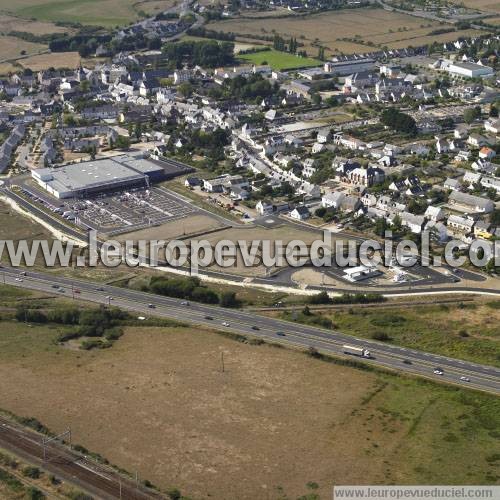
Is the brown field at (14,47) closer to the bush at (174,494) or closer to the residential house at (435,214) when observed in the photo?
the residential house at (435,214)

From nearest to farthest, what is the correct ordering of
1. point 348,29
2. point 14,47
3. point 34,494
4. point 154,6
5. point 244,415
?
1. point 34,494
2. point 244,415
3. point 14,47
4. point 348,29
5. point 154,6

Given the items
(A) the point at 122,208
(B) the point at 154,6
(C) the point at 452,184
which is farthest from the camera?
(B) the point at 154,6

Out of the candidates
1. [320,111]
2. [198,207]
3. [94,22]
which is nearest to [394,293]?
[198,207]

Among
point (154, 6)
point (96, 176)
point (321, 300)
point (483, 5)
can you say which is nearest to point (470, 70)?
point (483, 5)

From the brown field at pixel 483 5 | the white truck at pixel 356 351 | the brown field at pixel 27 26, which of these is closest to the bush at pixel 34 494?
the white truck at pixel 356 351

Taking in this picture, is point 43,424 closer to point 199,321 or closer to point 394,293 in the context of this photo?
point 199,321

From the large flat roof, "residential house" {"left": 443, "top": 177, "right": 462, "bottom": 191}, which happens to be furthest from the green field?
"residential house" {"left": 443, "top": 177, "right": 462, "bottom": 191}

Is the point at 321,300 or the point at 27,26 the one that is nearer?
the point at 321,300

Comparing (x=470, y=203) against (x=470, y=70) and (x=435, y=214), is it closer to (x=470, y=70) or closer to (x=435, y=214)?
(x=435, y=214)
